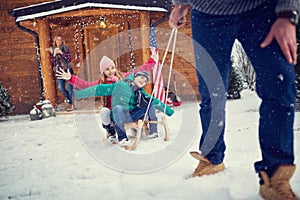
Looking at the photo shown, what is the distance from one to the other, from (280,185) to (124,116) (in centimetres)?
A: 242

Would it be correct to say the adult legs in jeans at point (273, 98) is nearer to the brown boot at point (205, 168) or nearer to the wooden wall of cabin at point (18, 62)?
the brown boot at point (205, 168)

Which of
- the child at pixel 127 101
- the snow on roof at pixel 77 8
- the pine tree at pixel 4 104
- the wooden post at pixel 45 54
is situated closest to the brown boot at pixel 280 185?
the child at pixel 127 101

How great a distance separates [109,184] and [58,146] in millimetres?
1794

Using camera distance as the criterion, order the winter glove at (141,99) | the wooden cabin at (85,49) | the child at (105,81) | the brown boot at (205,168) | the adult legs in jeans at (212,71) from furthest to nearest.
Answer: the wooden cabin at (85,49) → the winter glove at (141,99) → the child at (105,81) → the brown boot at (205,168) → the adult legs in jeans at (212,71)

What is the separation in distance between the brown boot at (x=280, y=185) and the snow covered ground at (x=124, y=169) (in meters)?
0.12

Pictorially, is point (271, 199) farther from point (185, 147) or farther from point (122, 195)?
point (185, 147)

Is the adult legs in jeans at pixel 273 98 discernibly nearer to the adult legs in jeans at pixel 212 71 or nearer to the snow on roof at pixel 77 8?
the adult legs in jeans at pixel 212 71

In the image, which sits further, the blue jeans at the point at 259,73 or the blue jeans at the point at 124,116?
the blue jeans at the point at 124,116

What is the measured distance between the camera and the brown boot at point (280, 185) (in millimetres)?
1534

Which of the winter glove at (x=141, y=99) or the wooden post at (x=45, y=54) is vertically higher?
the wooden post at (x=45, y=54)

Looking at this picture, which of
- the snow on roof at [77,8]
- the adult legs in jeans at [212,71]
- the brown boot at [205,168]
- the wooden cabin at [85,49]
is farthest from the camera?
the wooden cabin at [85,49]

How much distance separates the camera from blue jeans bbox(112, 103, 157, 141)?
3.64 metres

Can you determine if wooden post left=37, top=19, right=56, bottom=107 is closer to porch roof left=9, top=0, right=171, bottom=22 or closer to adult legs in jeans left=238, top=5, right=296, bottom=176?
porch roof left=9, top=0, right=171, bottom=22

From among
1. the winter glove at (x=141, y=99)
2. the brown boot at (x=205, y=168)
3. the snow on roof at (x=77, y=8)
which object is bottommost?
the brown boot at (x=205, y=168)
